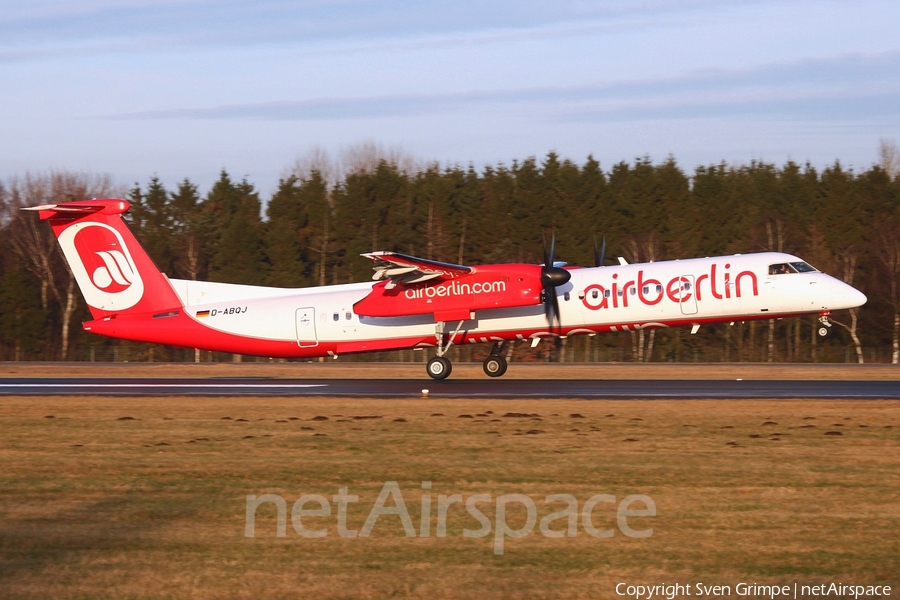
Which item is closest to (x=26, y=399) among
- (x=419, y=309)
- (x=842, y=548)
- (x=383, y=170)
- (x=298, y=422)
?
(x=298, y=422)

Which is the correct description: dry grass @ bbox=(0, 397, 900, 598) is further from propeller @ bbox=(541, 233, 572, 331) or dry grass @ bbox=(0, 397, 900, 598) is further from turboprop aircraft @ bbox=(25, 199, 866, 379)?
propeller @ bbox=(541, 233, 572, 331)

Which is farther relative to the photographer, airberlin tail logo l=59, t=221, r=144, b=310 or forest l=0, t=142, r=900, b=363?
forest l=0, t=142, r=900, b=363

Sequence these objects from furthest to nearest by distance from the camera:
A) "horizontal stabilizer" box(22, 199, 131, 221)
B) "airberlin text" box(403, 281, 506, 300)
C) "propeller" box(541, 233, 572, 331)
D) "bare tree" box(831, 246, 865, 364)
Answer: "bare tree" box(831, 246, 865, 364) → "horizontal stabilizer" box(22, 199, 131, 221) → "airberlin text" box(403, 281, 506, 300) → "propeller" box(541, 233, 572, 331)

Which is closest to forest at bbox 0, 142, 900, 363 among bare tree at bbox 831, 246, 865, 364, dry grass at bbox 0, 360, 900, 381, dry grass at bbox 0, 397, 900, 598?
bare tree at bbox 831, 246, 865, 364

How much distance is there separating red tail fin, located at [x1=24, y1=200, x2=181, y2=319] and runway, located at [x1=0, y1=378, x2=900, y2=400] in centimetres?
237

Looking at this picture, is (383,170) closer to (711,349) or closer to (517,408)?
(711,349)

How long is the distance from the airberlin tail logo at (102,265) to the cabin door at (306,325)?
4.85 meters

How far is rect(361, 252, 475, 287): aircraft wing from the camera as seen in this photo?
24578 mm

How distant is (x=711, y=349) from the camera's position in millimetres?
49906

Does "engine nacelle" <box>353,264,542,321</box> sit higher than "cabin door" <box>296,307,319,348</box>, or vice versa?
"engine nacelle" <box>353,264,542,321</box>

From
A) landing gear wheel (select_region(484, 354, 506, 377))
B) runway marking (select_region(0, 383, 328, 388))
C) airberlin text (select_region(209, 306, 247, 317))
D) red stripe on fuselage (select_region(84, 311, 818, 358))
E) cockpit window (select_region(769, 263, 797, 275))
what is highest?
cockpit window (select_region(769, 263, 797, 275))

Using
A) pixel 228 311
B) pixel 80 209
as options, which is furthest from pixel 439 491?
pixel 80 209

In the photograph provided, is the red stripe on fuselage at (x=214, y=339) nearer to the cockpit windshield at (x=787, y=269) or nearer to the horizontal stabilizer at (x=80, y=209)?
the horizontal stabilizer at (x=80, y=209)

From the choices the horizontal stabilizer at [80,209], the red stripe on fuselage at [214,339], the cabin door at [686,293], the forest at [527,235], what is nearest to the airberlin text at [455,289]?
the red stripe on fuselage at [214,339]
